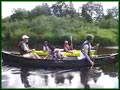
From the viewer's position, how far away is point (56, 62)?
10211mm

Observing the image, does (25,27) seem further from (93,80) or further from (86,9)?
(93,80)

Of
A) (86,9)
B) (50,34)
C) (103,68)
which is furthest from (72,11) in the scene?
(103,68)

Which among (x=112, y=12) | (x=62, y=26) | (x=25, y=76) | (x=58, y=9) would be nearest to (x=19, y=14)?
(x=58, y=9)

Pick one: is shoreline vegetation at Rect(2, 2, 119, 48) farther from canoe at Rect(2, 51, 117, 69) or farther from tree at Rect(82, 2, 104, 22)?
canoe at Rect(2, 51, 117, 69)

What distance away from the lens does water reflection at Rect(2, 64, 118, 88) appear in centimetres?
783

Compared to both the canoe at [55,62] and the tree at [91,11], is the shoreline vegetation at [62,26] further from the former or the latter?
the canoe at [55,62]

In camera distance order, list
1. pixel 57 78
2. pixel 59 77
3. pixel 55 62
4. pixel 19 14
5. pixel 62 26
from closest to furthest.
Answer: pixel 57 78
pixel 59 77
pixel 55 62
pixel 62 26
pixel 19 14

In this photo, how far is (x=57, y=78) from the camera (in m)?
8.65

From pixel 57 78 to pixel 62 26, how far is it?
17.8m

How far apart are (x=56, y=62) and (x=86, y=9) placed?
18.8 meters

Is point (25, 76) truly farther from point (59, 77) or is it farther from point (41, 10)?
point (41, 10)

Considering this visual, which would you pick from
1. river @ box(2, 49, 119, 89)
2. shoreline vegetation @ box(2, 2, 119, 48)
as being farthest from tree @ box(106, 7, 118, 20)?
river @ box(2, 49, 119, 89)

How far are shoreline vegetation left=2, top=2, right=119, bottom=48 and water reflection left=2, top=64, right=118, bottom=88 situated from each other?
38.1 feet

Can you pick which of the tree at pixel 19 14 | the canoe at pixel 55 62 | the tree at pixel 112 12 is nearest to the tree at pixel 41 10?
the tree at pixel 19 14
